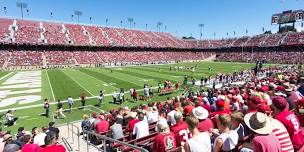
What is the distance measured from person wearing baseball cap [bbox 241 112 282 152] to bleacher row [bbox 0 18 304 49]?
241 ft

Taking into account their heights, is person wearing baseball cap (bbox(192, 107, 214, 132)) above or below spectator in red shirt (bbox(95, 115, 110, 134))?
above

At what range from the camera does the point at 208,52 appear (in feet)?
352

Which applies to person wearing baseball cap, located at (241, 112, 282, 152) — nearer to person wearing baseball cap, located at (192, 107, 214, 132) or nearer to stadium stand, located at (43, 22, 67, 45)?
person wearing baseball cap, located at (192, 107, 214, 132)

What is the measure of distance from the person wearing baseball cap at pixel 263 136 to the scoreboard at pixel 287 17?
3999 inches

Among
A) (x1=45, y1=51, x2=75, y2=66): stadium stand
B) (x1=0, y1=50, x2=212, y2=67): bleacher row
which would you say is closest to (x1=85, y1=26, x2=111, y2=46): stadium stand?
(x1=0, y1=50, x2=212, y2=67): bleacher row

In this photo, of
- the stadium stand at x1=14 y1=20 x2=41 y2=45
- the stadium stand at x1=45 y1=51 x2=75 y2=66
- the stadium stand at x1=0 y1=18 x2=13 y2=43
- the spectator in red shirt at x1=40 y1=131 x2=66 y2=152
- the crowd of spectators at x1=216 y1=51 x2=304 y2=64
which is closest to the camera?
the spectator in red shirt at x1=40 y1=131 x2=66 y2=152

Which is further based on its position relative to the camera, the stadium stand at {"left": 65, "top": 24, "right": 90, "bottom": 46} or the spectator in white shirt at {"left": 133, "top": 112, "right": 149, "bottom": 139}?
the stadium stand at {"left": 65, "top": 24, "right": 90, "bottom": 46}

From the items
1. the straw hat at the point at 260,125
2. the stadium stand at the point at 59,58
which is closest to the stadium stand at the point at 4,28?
the stadium stand at the point at 59,58

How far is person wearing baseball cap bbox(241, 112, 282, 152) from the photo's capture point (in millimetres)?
4082

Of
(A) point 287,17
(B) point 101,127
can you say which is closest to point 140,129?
(B) point 101,127

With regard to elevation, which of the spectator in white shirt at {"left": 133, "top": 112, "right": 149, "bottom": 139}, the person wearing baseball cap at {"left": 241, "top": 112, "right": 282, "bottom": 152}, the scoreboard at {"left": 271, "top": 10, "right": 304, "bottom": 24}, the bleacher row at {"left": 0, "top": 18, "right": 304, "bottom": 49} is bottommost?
the spectator in white shirt at {"left": 133, "top": 112, "right": 149, "bottom": 139}

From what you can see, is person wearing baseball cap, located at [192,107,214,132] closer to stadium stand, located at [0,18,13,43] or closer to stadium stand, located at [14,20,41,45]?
stadium stand, located at [0,18,13,43]

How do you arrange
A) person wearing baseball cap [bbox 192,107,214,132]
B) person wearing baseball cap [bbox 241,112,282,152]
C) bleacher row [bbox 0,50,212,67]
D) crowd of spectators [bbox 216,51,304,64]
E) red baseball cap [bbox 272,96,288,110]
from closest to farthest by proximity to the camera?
person wearing baseball cap [bbox 241,112,282,152] < red baseball cap [bbox 272,96,288,110] < person wearing baseball cap [bbox 192,107,214,132] < bleacher row [bbox 0,50,212,67] < crowd of spectators [bbox 216,51,304,64]

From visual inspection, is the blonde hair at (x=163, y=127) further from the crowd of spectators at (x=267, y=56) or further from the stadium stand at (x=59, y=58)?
the crowd of spectators at (x=267, y=56)
